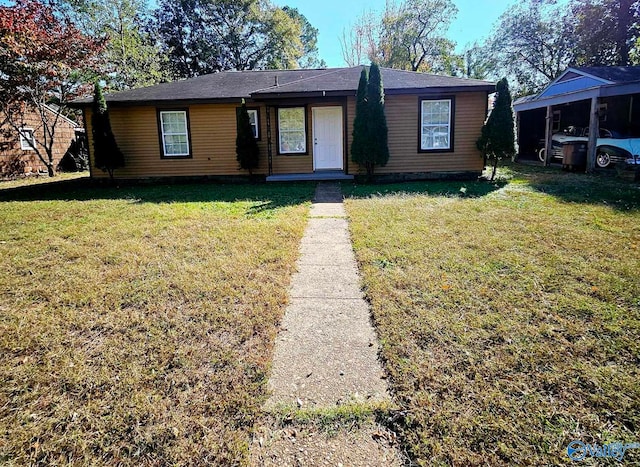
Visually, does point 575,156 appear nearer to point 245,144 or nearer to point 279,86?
point 279,86

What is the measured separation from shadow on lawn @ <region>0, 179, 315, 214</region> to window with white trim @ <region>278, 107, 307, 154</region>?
4.71ft

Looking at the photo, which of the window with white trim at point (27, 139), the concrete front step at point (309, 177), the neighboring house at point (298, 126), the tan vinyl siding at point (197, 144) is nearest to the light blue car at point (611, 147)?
the neighboring house at point (298, 126)

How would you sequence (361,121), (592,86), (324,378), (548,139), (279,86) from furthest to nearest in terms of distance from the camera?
(548,139) < (592,86) < (279,86) < (361,121) < (324,378)

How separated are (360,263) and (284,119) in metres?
8.23

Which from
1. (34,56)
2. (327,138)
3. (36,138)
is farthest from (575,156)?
(36,138)

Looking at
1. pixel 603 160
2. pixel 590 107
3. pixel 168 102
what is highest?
pixel 590 107

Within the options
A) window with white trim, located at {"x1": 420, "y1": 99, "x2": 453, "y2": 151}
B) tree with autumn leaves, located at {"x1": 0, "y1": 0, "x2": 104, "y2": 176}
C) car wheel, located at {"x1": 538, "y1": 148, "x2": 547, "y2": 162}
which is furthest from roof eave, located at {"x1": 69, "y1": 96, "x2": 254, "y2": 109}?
car wheel, located at {"x1": 538, "y1": 148, "x2": 547, "y2": 162}

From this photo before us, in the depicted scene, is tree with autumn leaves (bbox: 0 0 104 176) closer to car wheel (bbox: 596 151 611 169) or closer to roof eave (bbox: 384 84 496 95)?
roof eave (bbox: 384 84 496 95)

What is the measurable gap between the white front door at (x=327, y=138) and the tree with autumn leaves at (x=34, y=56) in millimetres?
8452

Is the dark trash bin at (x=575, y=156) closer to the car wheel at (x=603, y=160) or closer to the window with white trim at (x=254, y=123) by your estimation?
the car wheel at (x=603, y=160)

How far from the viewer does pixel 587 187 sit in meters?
9.12

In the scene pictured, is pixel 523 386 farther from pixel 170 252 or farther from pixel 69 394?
pixel 170 252

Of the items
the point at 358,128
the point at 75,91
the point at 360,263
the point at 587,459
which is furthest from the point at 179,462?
the point at 75,91

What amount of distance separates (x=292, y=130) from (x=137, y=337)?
31.3 feet
